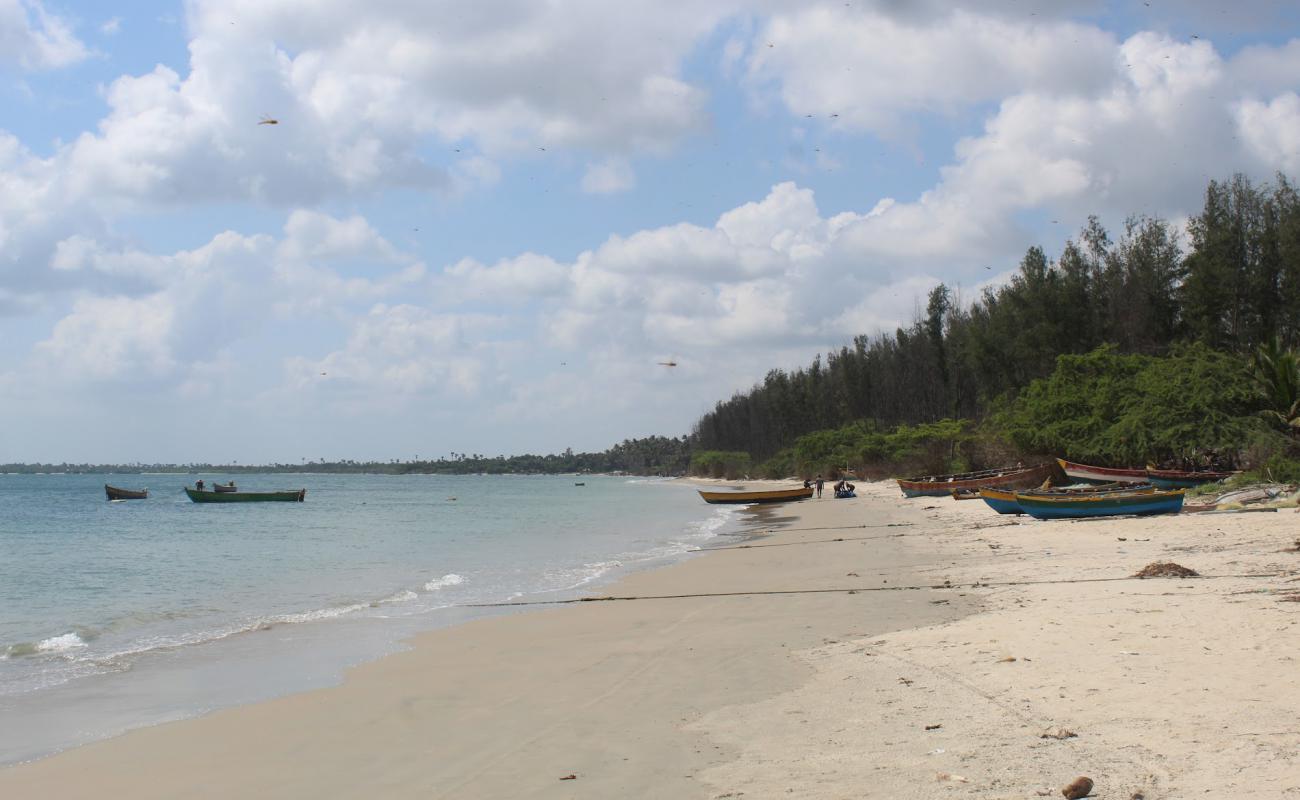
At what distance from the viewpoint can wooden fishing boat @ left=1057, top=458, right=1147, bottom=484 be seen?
29188 millimetres

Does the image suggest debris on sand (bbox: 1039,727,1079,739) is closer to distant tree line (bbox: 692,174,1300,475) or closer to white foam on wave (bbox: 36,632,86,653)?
white foam on wave (bbox: 36,632,86,653)

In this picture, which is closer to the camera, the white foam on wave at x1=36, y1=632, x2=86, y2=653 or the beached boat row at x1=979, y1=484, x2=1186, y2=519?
the white foam on wave at x1=36, y1=632, x2=86, y2=653

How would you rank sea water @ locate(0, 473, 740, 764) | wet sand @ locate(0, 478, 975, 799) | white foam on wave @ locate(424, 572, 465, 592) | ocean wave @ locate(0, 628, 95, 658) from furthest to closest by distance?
white foam on wave @ locate(424, 572, 465, 592), ocean wave @ locate(0, 628, 95, 658), sea water @ locate(0, 473, 740, 764), wet sand @ locate(0, 478, 975, 799)

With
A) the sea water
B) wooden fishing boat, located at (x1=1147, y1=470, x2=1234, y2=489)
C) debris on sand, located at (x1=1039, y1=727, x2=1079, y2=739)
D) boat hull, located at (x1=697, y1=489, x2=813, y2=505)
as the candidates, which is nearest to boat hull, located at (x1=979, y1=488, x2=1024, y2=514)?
wooden fishing boat, located at (x1=1147, y1=470, x2=1234, y2=489)

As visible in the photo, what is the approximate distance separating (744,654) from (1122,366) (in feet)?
115

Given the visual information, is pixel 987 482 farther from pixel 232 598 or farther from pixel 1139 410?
pixel 232 598

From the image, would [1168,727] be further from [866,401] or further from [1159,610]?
[866,401]

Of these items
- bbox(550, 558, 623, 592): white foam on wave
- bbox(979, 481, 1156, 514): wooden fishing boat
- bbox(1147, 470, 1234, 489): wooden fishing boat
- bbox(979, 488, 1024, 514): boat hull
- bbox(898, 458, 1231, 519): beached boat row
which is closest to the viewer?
bbox(550, 558, 623, 592): white foam on wave

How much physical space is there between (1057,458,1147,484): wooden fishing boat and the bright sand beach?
17.4 m

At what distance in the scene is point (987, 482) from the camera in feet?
122

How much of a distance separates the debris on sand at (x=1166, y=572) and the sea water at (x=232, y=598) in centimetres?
917

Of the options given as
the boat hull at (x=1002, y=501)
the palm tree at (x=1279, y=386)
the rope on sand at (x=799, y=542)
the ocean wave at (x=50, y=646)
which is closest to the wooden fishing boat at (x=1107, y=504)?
the boat hull at (x=1002, y=501)

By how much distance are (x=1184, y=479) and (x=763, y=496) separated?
81.2ft

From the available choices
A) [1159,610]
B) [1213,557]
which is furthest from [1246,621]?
[1213,557]
